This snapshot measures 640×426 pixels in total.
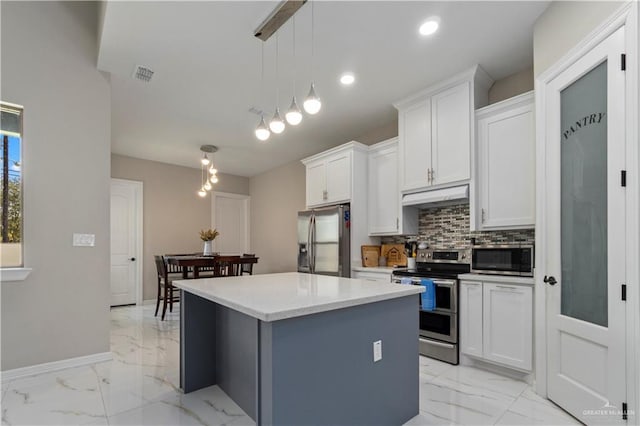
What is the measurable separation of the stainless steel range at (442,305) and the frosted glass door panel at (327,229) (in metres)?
0.98

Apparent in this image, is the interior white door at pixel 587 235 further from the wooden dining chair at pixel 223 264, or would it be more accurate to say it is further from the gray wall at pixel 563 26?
the wooden dining chair at pixel 223 264

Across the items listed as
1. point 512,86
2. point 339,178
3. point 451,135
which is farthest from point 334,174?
point 512,86

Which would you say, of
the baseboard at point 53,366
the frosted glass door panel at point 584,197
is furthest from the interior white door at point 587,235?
the baseboard at point 53,366

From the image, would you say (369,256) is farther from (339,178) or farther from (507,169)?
(507,169)

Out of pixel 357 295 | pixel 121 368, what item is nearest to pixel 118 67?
pixel 121 368

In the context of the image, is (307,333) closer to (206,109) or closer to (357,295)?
(357,295)

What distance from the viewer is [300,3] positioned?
2154 mm

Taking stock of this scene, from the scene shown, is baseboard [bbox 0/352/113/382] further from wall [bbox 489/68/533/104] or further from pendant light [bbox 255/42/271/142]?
wall [bbox 489/68/533/104]

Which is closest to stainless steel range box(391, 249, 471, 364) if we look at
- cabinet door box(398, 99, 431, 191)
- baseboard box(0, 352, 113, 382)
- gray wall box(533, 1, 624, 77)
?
cabinet door box(398, 99, 431, 191)

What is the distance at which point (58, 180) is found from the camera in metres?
2.95

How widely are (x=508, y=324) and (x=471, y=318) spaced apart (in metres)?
0.32

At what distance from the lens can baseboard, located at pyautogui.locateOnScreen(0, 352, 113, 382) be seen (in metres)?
2.68

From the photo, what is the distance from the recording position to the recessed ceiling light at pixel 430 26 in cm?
246

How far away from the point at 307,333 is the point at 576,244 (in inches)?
72.0
